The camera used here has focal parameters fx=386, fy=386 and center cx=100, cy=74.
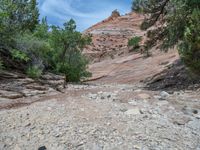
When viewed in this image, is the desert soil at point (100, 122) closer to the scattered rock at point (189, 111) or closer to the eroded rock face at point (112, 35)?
the scattered rock at point (189, 111)

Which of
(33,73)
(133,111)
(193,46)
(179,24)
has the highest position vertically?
(179,24)

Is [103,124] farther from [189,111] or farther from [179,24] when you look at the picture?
[179,24]

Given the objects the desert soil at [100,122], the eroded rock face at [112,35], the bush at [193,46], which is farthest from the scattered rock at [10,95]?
the eroded rock face at [112,35]

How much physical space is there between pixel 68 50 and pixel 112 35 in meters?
38.3

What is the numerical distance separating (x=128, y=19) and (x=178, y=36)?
50.2 meters

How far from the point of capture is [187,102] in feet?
31.7

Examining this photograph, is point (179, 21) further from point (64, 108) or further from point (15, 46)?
point (64, 108)

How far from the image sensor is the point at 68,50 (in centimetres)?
1875

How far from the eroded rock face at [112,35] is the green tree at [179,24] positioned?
83.8 feet

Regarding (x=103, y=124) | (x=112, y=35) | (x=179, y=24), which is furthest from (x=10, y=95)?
(x=112, y=35)

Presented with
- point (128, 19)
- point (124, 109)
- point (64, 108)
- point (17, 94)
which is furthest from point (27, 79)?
point (128, 19)

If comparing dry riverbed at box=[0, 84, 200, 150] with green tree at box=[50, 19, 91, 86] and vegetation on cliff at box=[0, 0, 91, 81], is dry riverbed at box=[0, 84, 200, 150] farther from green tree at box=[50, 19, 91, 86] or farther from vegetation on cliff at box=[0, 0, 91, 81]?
green tree at box=[50, 19, 91, 86]

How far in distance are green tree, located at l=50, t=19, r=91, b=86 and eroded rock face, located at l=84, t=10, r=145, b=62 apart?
24.6 m

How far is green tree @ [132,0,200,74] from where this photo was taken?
12.1 metres
